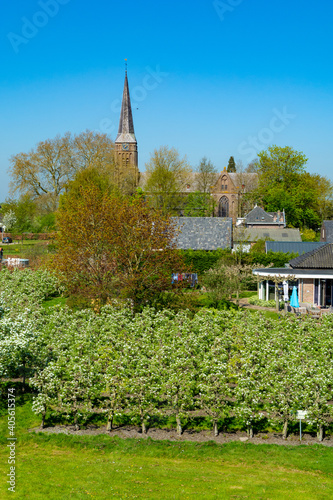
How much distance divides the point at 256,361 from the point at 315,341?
2793 millimetres

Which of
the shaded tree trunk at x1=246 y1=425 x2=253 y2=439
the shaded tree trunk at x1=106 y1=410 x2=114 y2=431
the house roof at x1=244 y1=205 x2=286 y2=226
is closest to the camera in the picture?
the shaded tree trunk at x1=246 y1=425 x2=253 y2=439

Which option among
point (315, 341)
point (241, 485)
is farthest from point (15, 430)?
point (315, 341)

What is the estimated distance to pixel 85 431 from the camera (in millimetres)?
12688

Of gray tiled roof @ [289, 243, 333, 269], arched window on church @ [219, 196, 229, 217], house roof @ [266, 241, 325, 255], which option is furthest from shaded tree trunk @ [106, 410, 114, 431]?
arched window on church @ [219, 196, 229, 217]

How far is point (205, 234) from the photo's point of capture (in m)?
41.5

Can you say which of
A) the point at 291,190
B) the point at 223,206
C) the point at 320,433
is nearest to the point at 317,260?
the point at 320,433

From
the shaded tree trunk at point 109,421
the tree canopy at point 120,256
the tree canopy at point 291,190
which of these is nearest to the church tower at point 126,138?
the tree canopy at point 291,190

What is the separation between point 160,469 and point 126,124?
88.4 metres

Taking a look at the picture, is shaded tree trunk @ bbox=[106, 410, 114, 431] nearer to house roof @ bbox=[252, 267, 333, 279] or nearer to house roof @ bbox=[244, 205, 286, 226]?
house roof @ bbox=[252, 267, 333, 279]

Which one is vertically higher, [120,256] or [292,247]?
[292,247]

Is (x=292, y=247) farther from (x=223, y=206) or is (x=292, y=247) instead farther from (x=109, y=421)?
(x=223, y=206)

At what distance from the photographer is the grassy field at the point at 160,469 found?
9305 millimetres

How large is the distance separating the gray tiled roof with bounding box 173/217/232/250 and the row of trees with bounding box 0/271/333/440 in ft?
78.4

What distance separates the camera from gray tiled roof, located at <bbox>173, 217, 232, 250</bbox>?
134 feet
